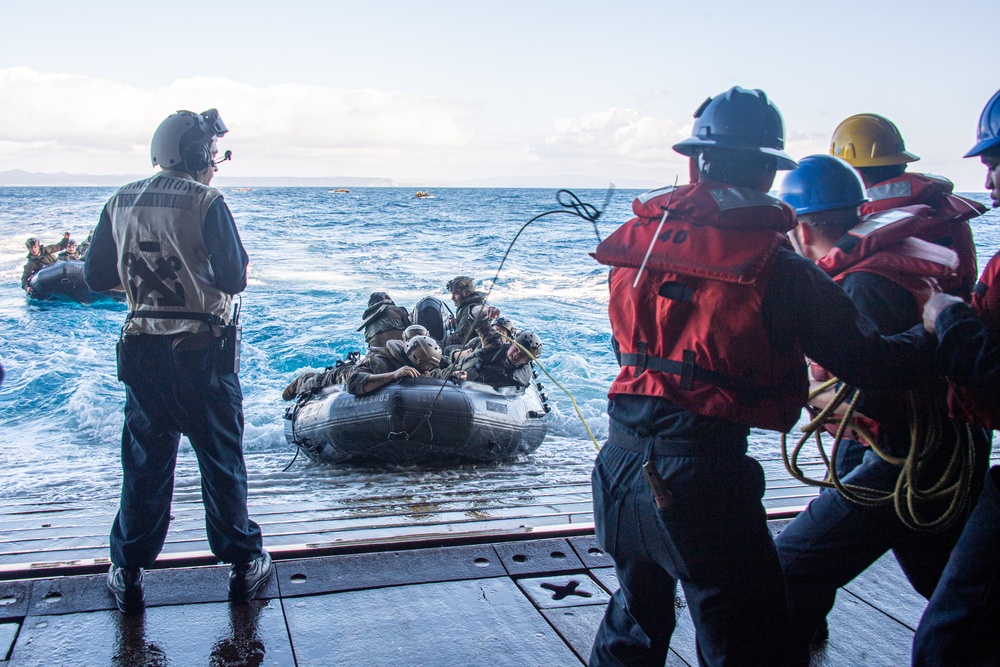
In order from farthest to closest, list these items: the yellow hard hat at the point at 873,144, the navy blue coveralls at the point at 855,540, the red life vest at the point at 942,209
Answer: the yellow hard hat at the point at 873,144 → the red life vest at the point at 942,209 → the navy blue coveralls at the point at 855,540

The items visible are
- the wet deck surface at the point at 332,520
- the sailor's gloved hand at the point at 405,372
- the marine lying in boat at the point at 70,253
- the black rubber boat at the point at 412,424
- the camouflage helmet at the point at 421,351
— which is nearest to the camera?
the wet deck surface at the point at 332,520

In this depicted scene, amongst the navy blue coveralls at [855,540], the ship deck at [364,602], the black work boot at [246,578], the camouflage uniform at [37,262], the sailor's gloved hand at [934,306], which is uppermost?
the sailor's gloved hand at [934,306]

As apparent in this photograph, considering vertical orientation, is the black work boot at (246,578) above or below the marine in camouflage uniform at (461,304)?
below

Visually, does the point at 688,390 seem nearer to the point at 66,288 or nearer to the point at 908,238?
the point at 908,238

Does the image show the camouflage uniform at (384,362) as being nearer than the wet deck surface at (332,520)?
No

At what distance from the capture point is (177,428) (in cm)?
311

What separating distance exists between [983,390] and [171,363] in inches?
107

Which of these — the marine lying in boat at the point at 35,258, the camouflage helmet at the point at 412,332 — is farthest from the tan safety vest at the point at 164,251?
A: the marine lying in boat at the point at 35,258

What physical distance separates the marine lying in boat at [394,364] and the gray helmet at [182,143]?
3.67 meters

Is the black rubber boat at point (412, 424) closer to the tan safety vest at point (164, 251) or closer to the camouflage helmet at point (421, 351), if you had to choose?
the camouflage helmet at point (421, 351)

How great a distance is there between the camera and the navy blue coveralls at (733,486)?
181 cm

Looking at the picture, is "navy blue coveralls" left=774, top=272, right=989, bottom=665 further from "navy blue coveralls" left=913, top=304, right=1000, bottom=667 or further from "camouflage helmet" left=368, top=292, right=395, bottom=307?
"camouflage helmet" left=368, top=292, right=395, bottom=307

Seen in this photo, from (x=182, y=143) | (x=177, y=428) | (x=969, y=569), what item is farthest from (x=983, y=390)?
(x=182, y=143)

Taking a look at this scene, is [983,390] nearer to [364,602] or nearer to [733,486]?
[733,486]
